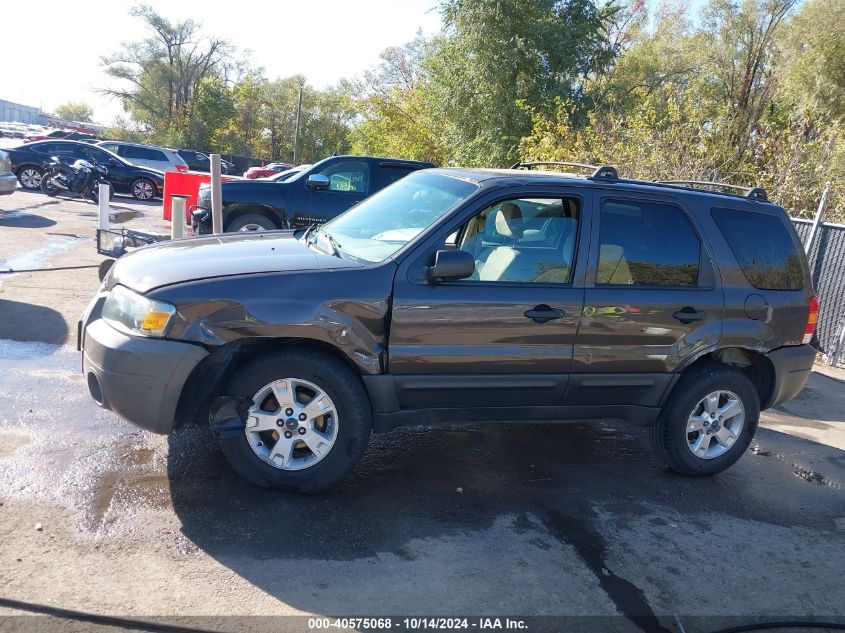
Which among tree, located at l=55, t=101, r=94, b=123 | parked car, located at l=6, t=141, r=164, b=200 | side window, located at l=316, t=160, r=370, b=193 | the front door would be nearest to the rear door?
the front door

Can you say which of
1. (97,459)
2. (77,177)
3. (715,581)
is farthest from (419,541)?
(77,177)

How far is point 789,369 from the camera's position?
520 cm

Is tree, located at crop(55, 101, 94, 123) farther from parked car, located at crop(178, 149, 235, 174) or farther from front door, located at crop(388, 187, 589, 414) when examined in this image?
front door, located at crop(388, 187, 589, 414)

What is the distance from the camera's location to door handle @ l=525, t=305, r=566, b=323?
444cm

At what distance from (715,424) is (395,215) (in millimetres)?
2611

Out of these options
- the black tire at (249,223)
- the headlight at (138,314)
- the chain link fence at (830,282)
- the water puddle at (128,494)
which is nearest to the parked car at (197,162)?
the black tire at (249,223)

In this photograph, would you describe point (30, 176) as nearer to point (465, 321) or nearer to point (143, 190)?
point (143, 190)

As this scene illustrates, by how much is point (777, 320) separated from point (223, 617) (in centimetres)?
402

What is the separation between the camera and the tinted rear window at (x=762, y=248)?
5047 millimetres

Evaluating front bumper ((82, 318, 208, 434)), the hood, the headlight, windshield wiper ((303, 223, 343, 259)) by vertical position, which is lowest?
front bumper ((82, 318, 208, 434))

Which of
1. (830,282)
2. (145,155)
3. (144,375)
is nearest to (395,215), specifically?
(144,375)

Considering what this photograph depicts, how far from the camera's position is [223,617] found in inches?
122

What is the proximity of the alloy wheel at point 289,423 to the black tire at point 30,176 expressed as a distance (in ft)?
61.4

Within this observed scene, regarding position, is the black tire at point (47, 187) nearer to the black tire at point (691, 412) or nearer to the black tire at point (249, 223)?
the black tire at point (249, 223)
